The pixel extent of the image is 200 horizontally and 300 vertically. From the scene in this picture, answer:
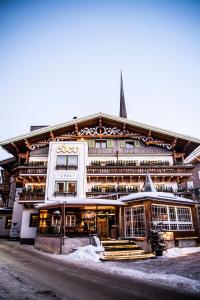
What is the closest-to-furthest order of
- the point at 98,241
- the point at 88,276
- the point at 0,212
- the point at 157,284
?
the point at 157,284 → the point at 88,276 → the point at 98,241 → the point at 0,212

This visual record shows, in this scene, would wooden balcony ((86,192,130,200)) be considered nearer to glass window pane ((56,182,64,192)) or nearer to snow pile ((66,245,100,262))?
glass window pane ((56,182,64,192))

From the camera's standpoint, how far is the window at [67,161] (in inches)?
990

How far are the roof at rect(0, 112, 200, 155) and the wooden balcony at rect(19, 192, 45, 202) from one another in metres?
5.98

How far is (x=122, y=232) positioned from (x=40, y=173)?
10.9 metres

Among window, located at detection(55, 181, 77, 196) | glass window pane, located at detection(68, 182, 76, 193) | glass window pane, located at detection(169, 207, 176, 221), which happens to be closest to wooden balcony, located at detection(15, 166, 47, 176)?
window, located at detection(55, 181, 77, 196)

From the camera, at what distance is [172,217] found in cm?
1794

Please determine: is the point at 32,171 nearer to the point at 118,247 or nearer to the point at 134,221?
the point at 134,221

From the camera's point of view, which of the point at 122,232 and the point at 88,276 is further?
the point at 122,232

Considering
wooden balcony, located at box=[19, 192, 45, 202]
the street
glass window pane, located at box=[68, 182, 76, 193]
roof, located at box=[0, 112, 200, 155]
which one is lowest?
the street

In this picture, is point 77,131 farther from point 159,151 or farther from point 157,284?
point 157,284

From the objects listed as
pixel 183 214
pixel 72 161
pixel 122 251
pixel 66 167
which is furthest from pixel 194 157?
pixel 122 251

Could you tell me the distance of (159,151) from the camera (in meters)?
26.8

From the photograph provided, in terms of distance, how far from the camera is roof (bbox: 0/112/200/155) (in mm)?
25812

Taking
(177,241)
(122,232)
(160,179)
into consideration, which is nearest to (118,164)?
(160,179)
